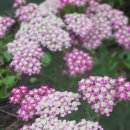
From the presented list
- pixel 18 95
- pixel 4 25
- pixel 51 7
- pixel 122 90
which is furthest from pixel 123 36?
pixel 18 95

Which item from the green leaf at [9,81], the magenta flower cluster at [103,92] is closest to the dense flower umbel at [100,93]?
the magenta flower cluster at [103,92]

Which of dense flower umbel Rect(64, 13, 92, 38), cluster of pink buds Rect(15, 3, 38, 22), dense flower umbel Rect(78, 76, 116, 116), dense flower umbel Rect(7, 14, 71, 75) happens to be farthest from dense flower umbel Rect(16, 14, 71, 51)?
dense flower umbel Rect(78, 76, 116, 116)

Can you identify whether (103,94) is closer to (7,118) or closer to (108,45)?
(7,118)

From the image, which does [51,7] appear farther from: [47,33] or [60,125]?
[60,125]

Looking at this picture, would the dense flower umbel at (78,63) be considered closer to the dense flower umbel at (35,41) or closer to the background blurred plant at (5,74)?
the dense flower umbel at (35,41)

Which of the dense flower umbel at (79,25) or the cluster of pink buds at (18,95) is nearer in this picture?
the cluster of pink buds at (18,95)

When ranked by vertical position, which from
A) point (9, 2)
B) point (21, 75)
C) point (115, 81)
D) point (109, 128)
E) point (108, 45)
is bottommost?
point (109, 128)

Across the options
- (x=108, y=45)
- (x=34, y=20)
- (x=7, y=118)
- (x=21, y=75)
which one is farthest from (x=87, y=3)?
(x=7, y=118)
